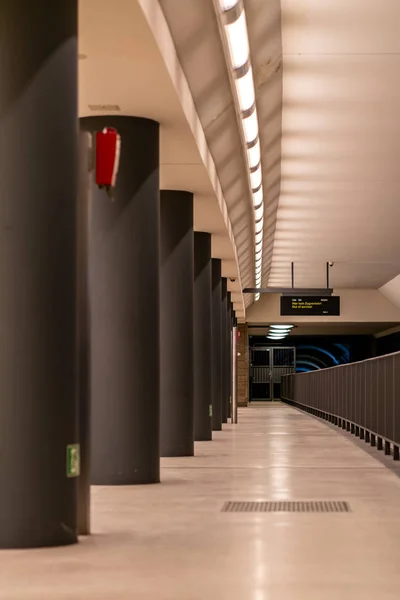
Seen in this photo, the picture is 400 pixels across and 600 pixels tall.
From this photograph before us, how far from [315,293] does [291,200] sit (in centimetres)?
1297

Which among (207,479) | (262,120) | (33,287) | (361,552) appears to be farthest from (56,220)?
(262,120)

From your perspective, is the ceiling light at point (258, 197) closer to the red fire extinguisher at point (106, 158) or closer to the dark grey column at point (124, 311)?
the dark grey column at point (124, 311)

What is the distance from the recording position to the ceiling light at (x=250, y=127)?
12.4 m

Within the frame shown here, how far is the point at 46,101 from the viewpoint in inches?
244

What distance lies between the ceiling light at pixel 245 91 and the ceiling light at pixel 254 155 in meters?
2.24

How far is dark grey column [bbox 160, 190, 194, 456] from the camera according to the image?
46.5ft

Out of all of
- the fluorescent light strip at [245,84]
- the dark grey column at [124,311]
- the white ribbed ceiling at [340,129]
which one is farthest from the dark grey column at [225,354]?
the dark grey column at [124,311]

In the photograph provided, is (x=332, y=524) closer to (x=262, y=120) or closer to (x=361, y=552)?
(x=361, y=552)

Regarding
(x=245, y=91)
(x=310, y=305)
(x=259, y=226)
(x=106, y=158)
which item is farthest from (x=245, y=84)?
(x=310, y=305)

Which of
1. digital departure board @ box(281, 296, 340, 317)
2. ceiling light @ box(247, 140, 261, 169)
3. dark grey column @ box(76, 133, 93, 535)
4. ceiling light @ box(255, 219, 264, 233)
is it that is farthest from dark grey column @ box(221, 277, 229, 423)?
dark grey column @ box(76, 133, 93, 535)

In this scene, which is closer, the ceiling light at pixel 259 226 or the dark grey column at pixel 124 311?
the dark grey column at pixel 124 311

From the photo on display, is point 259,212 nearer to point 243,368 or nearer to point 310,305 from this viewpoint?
point 310,305

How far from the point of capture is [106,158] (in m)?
6.23

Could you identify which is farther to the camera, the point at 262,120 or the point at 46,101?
the point at 262,120
